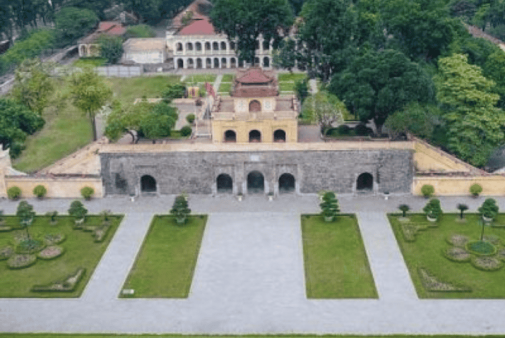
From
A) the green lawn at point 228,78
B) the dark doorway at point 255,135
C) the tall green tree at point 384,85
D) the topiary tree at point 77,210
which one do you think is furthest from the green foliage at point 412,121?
the green lawn at point 228,78

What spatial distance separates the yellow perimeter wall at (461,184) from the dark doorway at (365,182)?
4482mm

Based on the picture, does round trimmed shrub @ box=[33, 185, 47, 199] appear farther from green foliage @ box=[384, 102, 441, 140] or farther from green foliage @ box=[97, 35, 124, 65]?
green foliage @ box=[97, 35, 124, 65]

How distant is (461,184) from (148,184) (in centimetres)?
3189

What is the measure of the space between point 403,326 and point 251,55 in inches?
2284

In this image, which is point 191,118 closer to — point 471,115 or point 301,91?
point 301,91

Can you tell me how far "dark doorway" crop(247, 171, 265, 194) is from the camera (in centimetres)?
6856

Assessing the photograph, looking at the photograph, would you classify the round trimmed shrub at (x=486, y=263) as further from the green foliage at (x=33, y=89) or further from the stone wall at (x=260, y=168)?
the green foliage at (x=33, y=89)

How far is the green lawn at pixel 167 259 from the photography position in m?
51.8

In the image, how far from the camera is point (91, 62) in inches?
4432

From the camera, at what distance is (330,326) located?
46.6 m

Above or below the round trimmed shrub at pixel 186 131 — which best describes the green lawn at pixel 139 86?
above

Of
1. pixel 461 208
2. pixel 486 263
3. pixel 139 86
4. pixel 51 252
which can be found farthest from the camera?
pixel 139 86

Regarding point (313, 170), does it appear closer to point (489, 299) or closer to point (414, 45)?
point (489, 299)

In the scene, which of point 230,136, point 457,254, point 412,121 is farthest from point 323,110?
point 457,254
